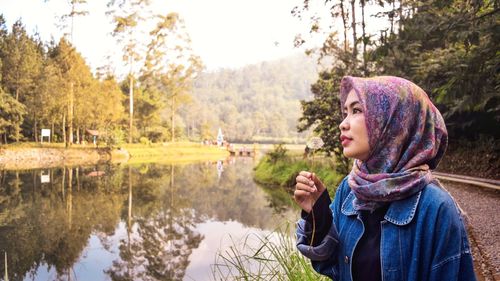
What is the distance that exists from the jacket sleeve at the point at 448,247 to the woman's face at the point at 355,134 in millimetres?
227

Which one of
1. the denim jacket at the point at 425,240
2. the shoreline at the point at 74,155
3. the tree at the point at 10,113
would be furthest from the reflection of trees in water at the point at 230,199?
the tree at the point at 10,113

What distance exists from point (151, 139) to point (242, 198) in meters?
23.6

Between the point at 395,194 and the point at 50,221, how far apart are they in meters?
7.47

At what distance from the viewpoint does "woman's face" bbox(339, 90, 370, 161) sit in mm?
1076

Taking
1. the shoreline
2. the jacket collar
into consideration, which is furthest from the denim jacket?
the shoreline

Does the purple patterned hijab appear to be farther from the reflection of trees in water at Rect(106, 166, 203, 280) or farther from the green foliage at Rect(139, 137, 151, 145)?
the green foliage at Rect(139, 137, 151, 145)

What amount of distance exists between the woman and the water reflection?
13.5 ft

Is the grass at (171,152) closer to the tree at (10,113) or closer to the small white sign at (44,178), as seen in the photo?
the tree at (10,113)

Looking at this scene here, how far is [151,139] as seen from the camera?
33000 mm

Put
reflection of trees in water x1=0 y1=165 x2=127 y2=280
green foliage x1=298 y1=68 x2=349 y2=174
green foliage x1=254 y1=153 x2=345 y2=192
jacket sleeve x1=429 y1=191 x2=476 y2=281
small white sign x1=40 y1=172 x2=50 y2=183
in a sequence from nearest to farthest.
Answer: jacket sleeve x1=429 y1=191 x2=476 y2=281 → reflection of trees in water x1=0 y1=165 x2=127 y2=280 → green foliage x1=298 y1=68 x2=349 y2=174 → green foliage x1=254 y1=153 x2=345 y2=192 → small white sign x1=40 y1=172 x2=50 y2=183

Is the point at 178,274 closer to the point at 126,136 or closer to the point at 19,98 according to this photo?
the point at 19,98

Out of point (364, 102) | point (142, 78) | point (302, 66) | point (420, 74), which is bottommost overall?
point (364, 102)

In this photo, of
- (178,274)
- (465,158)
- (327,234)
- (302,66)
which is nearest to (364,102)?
(327,234)

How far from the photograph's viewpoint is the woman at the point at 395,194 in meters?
1.01
